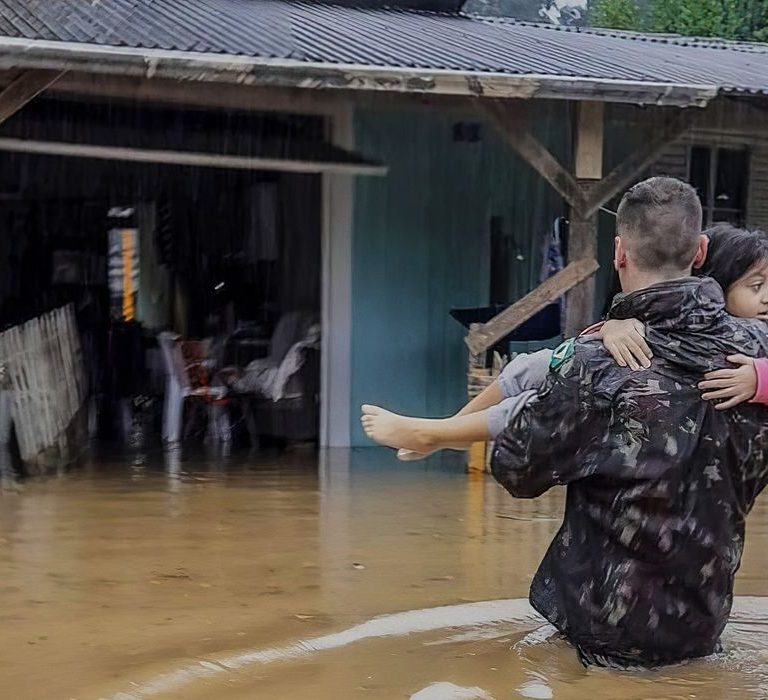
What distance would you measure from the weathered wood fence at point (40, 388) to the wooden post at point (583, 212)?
11.9 ft

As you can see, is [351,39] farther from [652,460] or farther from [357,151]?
[652,460]

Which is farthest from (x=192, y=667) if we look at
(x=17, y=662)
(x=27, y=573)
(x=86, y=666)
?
(x=27, y=573)

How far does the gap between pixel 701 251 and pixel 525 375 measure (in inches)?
25.9

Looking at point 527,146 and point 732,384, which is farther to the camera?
point 527,146

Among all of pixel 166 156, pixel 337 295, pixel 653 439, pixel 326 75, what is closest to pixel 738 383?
pixel 653 439

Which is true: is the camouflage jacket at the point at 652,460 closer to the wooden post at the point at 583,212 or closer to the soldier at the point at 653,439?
the soldier at the point at 653,439

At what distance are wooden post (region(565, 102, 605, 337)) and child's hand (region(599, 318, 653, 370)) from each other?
422 cm

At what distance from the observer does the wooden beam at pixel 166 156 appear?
24.5 ft

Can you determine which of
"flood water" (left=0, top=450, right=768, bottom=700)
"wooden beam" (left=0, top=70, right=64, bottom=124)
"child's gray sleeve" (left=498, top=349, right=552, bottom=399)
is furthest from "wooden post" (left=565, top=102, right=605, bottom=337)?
"child's gray sleeve" (left=498, top=349, right=552, bottom=399)

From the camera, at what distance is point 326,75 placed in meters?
6.48

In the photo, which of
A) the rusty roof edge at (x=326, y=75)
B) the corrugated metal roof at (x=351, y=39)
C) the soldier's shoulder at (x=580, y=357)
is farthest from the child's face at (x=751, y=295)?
the corrugated metal roof at (x=351, y=39)

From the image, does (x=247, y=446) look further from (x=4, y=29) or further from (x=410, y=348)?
(x=4, y=29)

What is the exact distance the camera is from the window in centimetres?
1045

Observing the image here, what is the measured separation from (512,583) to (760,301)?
2234mm
